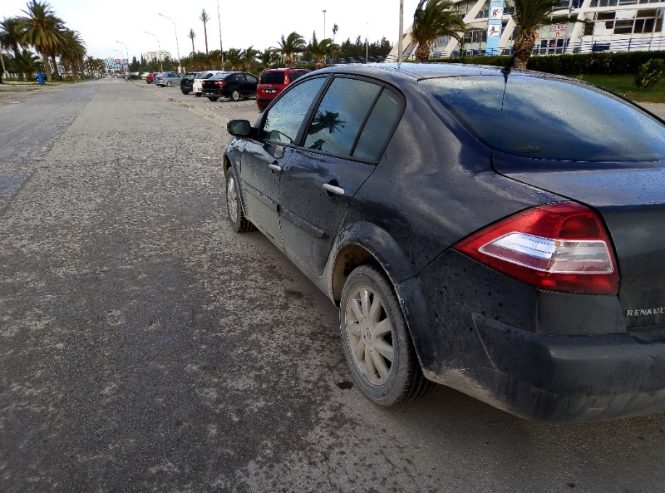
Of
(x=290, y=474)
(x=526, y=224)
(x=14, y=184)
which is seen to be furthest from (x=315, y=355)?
(x=14, y=184)

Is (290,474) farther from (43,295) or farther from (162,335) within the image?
(43,295)

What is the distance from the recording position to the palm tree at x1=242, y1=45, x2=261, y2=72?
6400cm

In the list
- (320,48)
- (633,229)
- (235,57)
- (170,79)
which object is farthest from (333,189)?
(235,57)

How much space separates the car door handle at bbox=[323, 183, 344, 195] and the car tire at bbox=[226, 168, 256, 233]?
6.96 ft

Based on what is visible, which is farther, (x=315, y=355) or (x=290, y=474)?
(x=315, y=355)

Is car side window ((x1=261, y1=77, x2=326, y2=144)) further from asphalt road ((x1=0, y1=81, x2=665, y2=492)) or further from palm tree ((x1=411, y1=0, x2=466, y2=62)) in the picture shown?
palm tree ((x1=411, y1=0, x2=466, y2=62))

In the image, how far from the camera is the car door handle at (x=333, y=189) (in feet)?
8.85

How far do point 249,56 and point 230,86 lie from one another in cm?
4187

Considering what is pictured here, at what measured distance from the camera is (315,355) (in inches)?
119

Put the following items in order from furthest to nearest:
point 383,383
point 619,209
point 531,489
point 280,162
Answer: point 280,162 → point 383,383 → point 531,489 → point 619,209

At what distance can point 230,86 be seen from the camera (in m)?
26.3

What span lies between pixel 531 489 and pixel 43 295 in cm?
340

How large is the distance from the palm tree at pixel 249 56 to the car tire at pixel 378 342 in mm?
66279

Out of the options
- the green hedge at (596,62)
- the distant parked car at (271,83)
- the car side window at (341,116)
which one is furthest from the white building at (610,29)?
the car side window at (341,116)
